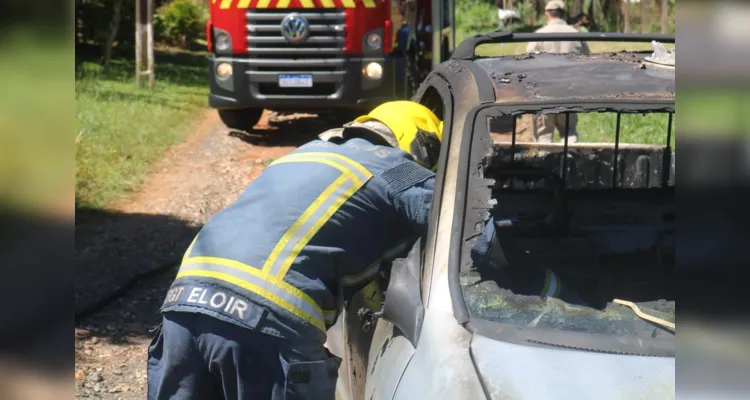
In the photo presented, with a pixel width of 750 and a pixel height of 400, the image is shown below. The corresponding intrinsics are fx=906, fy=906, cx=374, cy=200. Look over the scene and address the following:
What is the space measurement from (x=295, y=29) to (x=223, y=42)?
0.87 metres

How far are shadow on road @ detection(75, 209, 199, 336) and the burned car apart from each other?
7.75ft

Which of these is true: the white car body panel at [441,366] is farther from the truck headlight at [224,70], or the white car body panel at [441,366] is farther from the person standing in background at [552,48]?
the truck headlight at [224,70]

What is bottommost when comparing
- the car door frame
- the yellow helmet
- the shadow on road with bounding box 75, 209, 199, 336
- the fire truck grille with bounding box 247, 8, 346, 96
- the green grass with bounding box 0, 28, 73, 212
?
the shadow on road with bounding box 75, 209, 199, 336

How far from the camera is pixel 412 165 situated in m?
2.80

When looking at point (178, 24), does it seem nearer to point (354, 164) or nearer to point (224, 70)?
point (224, 70)

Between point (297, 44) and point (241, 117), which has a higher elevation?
point (297, 44)

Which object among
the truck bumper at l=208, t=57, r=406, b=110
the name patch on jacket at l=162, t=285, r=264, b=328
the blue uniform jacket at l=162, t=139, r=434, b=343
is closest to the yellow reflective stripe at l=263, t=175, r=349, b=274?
the blue uniform jacket at l=162, t=139, r=434, b=343

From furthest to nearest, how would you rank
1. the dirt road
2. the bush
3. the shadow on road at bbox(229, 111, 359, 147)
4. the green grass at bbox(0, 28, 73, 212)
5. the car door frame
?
the bush
the shadow on road at bbox(229, 111, 359, 147)
the dirt road
the car door frame
the green grass at bbox(0, 28, 73, 212)

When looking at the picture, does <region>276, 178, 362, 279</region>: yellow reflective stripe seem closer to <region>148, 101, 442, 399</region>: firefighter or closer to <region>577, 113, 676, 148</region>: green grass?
<region>148, 101, 442, 399</region>: firefighter

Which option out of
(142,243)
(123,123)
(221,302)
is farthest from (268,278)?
(123,123)

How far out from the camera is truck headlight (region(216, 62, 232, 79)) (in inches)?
407

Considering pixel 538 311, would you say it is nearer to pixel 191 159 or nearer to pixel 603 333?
pixel 603 333

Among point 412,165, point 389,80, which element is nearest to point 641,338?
point 412,165

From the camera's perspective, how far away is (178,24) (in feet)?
77.6
